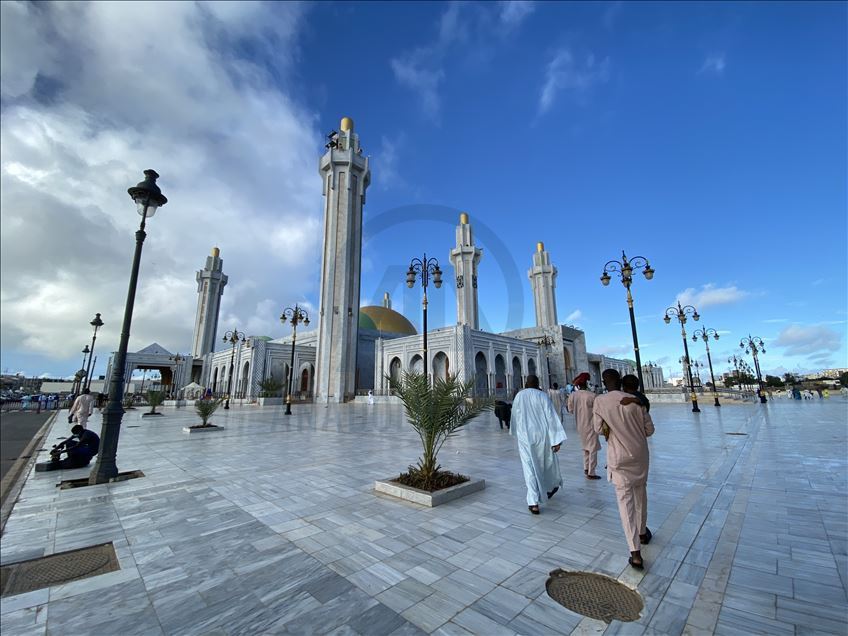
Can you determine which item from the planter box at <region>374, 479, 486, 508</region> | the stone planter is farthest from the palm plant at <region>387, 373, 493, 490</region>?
the stone planter

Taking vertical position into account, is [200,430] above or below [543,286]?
below

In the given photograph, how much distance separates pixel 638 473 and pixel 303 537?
3403 millimetres

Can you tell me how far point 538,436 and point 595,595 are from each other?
2.20 m

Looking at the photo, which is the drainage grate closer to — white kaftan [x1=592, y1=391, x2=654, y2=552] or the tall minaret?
white kaftan [x1=592, y1=391, x2=654, y2=552]

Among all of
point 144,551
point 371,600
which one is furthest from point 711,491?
point 144,551

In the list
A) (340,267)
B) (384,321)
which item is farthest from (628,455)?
(384,321)

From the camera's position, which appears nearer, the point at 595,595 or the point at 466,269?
the point at 595,595

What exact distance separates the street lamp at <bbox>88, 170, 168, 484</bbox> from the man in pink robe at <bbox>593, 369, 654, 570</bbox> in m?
6.94

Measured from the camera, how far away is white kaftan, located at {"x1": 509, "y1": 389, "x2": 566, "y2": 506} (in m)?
4.91

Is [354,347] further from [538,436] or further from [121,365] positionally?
[538,436]

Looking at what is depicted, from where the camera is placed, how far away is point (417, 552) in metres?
3.64

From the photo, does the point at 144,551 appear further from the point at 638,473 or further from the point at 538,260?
the point at 538,260

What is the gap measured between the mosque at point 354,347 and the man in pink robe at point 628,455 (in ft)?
95.4

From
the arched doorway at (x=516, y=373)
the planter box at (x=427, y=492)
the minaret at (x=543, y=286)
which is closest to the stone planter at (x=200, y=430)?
the planter box at (x=427, y=492)
